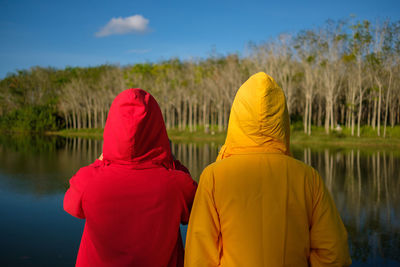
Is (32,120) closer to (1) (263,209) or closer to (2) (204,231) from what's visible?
(2) (204,231)

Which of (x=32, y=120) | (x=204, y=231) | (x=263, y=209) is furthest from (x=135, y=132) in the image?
(x=32, y=120)

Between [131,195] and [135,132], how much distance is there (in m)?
0.37

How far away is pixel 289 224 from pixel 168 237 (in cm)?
74

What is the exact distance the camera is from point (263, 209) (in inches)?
71.3

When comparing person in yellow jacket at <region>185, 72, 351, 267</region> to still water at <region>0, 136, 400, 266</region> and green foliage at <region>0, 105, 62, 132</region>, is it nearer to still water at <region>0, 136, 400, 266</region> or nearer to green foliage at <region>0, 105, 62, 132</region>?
still water at <region>0, 136, 400, 266</region>

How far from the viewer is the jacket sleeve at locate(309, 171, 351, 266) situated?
5.88 ft

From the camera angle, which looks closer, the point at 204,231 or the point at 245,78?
the point at 204,231

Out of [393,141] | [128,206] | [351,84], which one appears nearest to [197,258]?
[128,206]

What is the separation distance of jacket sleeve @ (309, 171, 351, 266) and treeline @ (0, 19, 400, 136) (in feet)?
107

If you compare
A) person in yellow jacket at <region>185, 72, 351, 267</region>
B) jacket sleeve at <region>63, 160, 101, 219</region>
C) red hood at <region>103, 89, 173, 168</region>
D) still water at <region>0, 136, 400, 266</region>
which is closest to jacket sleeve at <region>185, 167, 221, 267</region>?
person in yellow jacket at <region>185, 72, 351, 267</region>

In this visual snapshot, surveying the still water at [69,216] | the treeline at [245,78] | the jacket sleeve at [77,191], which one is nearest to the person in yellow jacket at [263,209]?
the jacket sleeve at [77,191]

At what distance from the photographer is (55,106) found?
62.3 meters

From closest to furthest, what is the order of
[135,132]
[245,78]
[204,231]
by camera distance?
[204,231] < [135,132] < [245,78]

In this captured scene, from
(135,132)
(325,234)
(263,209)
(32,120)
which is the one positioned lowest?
(32,120)
